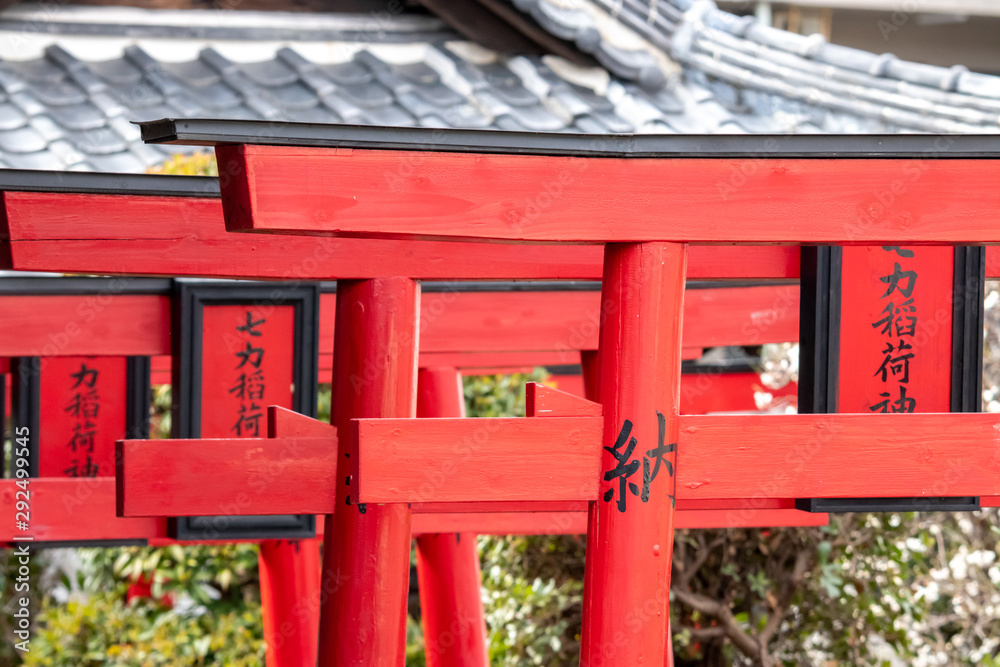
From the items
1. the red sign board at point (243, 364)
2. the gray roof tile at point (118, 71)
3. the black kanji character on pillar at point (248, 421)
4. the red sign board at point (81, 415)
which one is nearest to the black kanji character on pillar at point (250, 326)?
the red sign board at point (243, 364)

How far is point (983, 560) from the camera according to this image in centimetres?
563

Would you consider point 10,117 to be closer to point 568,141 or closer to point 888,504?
point 568,141

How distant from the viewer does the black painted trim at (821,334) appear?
10.1 ft

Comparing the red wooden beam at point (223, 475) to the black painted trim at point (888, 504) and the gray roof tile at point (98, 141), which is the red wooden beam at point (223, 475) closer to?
the black painted trim at point (888, 504)

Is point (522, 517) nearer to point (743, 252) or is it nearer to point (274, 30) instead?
point (743, 252)

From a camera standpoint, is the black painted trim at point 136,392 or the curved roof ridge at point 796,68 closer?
the curved roof ridge at point 796,68

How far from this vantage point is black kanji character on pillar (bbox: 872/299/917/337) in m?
3.10

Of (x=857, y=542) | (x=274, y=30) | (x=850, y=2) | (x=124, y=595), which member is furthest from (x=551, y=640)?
(x=850, y=2)

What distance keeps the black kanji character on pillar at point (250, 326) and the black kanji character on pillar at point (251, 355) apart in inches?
1.5

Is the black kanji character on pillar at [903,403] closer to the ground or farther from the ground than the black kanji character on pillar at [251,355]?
closer to the ground

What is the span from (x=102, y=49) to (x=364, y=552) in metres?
2.49

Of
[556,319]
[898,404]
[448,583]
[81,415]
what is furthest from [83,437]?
[898,404]

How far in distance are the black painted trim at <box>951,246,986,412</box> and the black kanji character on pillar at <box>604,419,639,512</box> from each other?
3.59 ft

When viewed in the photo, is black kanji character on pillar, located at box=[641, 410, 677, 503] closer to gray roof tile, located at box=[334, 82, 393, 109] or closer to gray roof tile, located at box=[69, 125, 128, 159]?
gray roof tile, located at box=[334, 82, 393, 109]
